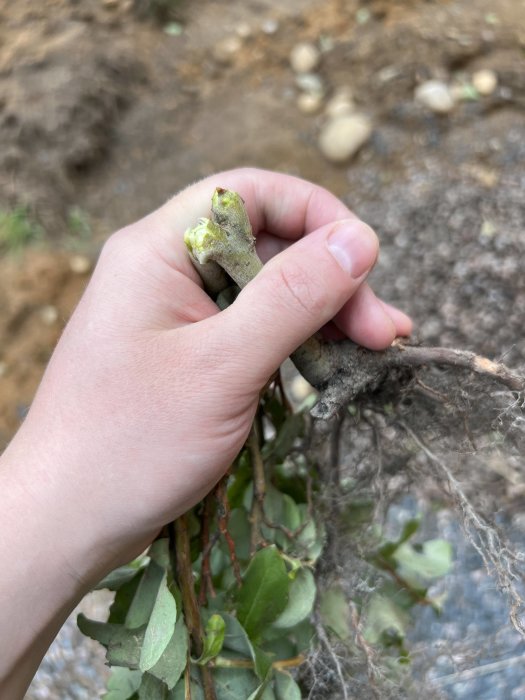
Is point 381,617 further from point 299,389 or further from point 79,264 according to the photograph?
point 79,264

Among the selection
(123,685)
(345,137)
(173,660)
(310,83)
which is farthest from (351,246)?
(310,83)

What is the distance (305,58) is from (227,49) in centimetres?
30

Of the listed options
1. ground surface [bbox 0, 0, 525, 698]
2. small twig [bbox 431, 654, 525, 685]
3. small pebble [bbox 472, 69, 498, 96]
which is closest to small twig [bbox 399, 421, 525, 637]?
small twig [bbox 431, 654, 525, 685]

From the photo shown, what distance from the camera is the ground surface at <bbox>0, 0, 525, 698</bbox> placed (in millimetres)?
2133

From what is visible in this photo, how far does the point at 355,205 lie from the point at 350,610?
155 cm

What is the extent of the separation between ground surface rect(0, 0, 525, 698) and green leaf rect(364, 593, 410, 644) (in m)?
1.05

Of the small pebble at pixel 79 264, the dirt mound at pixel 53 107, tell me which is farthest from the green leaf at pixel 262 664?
the dirt mound at pixel 53 107

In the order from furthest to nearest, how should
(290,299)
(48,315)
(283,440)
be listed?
(48,315) < (283,440) < (290,299)

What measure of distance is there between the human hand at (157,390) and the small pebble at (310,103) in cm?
184

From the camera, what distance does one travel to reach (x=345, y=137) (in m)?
2.35

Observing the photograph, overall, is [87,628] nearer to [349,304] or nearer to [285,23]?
[349,304]

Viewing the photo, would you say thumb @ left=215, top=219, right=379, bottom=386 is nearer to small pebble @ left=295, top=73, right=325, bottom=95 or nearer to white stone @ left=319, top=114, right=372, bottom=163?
white stone @ left=319, top=114, right=372, bottom=163

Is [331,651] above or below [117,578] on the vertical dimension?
below

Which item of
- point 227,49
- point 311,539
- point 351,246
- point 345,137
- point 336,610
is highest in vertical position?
point 351,246
